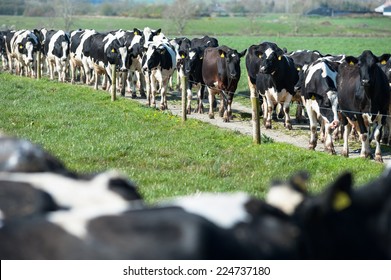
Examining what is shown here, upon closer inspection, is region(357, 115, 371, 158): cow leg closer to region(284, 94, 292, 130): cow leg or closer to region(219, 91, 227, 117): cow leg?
region(284, 94, 292, 130): cow leg

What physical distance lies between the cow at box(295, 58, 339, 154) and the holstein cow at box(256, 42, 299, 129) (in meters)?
2.08

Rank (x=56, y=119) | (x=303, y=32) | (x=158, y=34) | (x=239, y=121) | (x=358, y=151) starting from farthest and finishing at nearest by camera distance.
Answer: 1. (x=303, y=32)
2. (x=158, y=34)
3. (x=239, y=121)
4. (x=56, y=119)
5. (x=358, y=151)

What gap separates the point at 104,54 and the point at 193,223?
27.7 metres

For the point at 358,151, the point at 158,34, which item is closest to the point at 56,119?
the point at 358,151

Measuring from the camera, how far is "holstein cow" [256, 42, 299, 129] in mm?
22078

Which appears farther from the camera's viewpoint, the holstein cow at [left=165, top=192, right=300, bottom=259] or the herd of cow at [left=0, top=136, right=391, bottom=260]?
the holstein cow at [left=165, top=192, right=300, bottom=259]

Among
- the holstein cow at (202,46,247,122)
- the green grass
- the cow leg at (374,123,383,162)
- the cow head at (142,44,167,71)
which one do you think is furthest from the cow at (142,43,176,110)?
the cow leg at (374,123,383,162)

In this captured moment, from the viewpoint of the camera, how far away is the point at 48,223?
469cm

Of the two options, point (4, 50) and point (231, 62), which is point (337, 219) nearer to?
point (231, 62)

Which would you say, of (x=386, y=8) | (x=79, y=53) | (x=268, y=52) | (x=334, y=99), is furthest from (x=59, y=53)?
(x=386, y=8)

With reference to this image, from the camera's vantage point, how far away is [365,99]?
58.6 ft

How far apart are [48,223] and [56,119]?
16.5m
